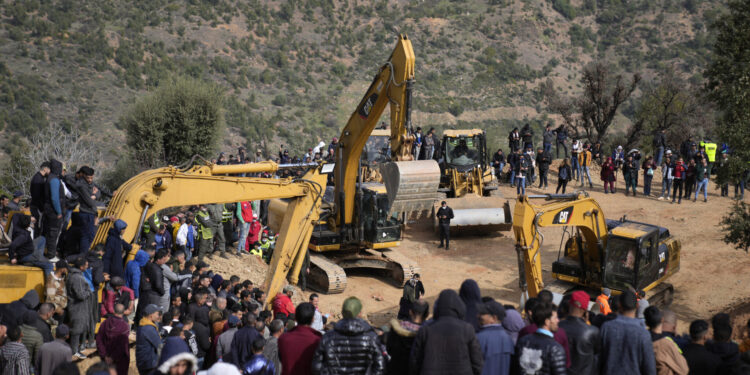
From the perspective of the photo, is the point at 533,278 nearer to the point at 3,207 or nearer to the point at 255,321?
the point at 255,321

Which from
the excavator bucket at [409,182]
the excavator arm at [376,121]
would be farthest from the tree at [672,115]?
the excavator bucket at [409,182]

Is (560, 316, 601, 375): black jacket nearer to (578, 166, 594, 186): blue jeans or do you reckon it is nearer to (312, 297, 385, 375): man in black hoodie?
(312, 297, 385, 375): man in black hoodie

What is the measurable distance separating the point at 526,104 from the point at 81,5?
34139mm

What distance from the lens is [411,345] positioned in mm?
6852

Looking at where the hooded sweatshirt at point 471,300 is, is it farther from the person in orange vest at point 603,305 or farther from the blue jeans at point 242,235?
the blue jeans at point 242,235

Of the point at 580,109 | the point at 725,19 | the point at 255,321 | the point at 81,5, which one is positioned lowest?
the point at 255,321

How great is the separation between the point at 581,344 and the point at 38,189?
31.8 feet

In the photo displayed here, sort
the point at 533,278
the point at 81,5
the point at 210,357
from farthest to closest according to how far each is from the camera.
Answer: the point at 81,5 → the point at 533,278 → the point at 210,357

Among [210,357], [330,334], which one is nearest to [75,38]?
[210,357]

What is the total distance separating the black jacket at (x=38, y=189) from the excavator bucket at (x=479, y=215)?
43.6ft

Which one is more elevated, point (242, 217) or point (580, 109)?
point (580, 109)

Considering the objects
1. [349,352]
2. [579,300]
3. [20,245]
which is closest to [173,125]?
[20,245]

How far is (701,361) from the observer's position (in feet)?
24.1

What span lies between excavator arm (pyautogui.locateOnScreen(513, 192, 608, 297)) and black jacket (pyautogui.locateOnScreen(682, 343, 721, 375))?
6651 millimetres
